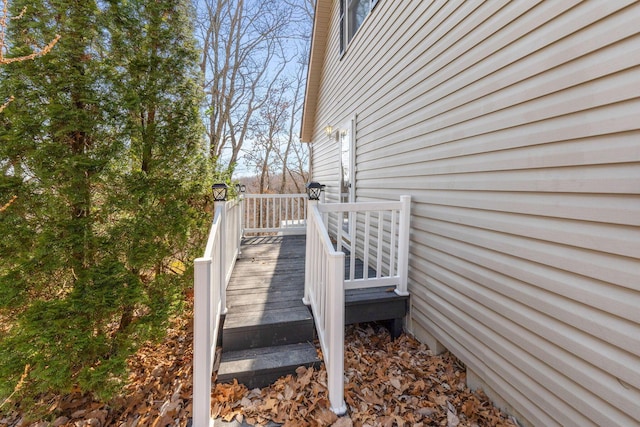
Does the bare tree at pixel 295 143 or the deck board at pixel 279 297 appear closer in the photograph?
the deck board at pixel 279 297

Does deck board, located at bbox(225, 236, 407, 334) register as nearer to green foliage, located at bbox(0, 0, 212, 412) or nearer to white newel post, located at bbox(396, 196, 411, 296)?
white newel post, located at bbox(396, 196, 411, 296)

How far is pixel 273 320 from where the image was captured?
2.81 metres

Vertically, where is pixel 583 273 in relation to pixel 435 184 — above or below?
below

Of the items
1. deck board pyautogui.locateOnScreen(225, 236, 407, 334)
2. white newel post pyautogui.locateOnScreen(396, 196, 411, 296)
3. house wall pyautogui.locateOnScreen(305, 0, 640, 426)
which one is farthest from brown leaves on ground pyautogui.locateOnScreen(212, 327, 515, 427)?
white newel post pyautogui.locateOnScreen(396, 196, 411, 296)

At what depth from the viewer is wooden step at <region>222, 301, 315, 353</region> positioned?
2.68 m

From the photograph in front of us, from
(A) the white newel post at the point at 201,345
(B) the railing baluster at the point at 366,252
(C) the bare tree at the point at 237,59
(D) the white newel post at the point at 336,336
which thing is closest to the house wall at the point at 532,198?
(B) the railing baluster at the point at 366,252

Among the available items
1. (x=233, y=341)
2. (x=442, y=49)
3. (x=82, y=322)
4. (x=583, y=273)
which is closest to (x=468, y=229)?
(x=583, y=273)

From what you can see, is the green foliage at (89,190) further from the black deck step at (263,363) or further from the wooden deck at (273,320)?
the black deck step at (263,363)

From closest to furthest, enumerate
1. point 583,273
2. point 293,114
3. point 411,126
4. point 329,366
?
point 583,273
point 329,366
point 411,126
point 293,114

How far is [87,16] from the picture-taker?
262 centimetres

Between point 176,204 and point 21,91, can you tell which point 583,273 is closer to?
point 176,204

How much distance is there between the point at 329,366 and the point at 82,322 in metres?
2.06

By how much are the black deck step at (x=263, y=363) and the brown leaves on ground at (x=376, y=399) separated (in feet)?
0.19

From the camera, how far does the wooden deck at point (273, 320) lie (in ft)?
8.11
